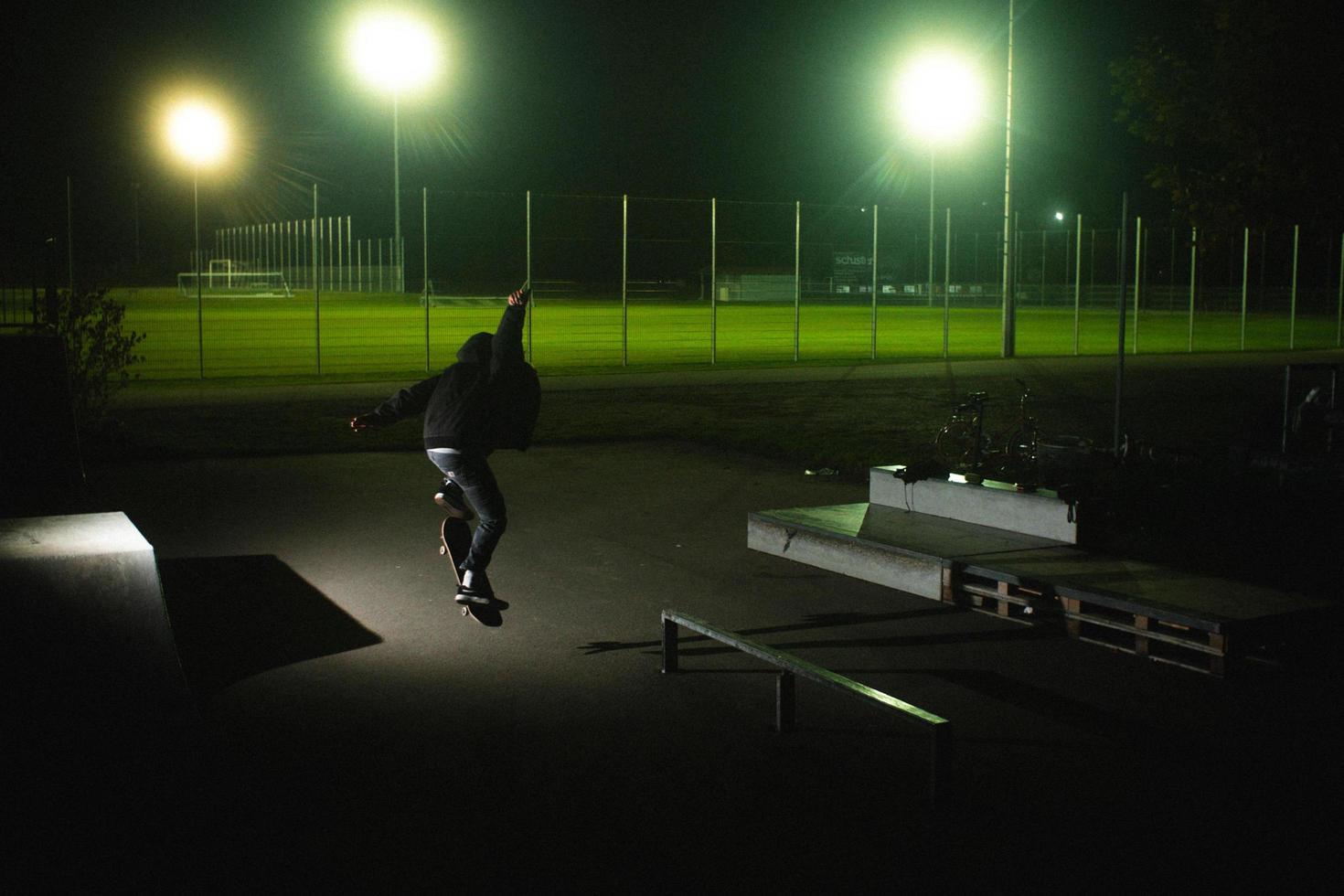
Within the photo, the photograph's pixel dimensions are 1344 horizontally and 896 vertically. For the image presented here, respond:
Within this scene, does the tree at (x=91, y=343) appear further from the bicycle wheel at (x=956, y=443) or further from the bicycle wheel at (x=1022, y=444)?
the bicycle wheel at (x=1022, y=444)

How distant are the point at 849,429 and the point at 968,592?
364 inches

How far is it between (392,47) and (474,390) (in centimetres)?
2460

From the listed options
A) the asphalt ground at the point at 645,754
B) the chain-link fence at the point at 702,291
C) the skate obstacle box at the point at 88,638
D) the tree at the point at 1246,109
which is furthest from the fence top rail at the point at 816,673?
the chain-link fence at the point at 702,291

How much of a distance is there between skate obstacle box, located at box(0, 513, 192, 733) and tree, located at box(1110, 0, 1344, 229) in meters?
13.1

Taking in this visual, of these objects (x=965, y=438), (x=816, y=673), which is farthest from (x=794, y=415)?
(x=816, y=673)

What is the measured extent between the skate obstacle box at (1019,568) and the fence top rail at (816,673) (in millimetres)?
1987

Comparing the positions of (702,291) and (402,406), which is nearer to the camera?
(402,406)

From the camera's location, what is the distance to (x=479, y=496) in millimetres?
7969

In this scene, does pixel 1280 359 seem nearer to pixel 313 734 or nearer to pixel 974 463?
pixel 974 463

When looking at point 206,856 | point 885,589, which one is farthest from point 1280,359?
point 206,856

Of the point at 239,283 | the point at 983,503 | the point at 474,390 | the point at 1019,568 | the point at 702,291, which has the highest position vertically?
the point at 239,283

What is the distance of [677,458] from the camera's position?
15102mm

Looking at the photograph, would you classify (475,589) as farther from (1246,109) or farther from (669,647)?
(1246,109)

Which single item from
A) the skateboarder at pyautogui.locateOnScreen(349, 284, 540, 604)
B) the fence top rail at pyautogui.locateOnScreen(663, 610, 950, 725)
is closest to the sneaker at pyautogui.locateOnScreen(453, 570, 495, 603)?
the skateboarder at pyautogui.locateOnScreen(349, 284, 540, 604)
